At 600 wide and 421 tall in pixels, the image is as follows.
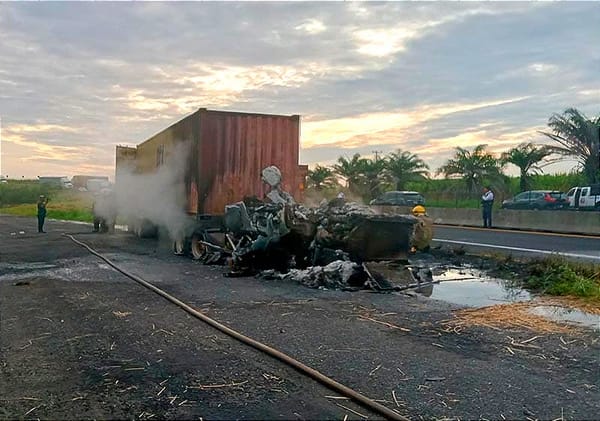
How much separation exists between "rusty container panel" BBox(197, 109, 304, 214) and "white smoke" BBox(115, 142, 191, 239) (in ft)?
3.11

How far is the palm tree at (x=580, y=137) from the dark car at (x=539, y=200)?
7.25ft

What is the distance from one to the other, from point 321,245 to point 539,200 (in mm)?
28236

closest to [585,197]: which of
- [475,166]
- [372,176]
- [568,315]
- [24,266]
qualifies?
[475,166]

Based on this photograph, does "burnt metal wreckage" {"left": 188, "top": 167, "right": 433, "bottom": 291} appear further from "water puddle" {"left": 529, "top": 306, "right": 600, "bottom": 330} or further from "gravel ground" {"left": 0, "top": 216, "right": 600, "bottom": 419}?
"water puddle" {"left": 529, "top": 306, "right": 600, "bottom": 330}

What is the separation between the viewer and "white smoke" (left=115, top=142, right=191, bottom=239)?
16.0 metres

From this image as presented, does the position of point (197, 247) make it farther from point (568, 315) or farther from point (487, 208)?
point (487, 208)

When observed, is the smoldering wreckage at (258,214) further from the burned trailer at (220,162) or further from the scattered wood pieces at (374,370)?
the scattered wood pieces at (374,370)

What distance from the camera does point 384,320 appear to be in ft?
24.7

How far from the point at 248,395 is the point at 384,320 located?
3.25 metres

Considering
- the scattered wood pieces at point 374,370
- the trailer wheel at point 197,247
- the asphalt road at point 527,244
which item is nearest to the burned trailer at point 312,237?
the trailer wheel at point 197,247

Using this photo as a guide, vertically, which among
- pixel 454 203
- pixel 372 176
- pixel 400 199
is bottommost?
pixel 454 203

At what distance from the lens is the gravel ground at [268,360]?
443 cm

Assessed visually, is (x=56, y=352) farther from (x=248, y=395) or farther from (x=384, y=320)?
(x=384, y=320)

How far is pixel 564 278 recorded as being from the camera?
408 inches
